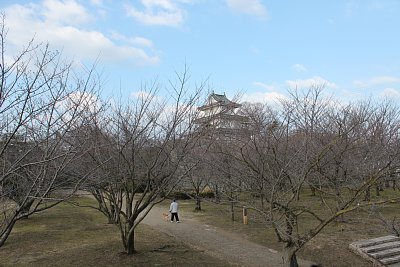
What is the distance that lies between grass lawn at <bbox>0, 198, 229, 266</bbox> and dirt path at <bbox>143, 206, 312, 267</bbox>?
53 cm

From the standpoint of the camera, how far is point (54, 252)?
1051cm

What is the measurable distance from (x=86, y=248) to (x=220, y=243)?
411cm

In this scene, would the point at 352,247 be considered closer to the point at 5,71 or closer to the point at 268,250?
the point at 268,250

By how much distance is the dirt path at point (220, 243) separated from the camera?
976cm

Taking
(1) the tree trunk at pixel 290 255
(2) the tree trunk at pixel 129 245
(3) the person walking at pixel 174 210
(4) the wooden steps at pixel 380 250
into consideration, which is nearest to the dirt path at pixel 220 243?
(3) the person walking at pixel 174 210

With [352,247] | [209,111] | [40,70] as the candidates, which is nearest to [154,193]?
[209,111]

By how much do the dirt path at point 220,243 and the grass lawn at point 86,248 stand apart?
53 centimetres

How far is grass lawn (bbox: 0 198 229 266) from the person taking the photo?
9383 mm

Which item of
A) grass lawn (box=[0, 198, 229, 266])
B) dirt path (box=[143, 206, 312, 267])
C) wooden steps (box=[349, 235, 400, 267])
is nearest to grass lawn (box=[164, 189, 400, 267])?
wooden steps (box=[349, 235, 400, 267])

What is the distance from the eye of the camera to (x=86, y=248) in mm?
10773

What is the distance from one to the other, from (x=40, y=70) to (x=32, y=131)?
1.39m

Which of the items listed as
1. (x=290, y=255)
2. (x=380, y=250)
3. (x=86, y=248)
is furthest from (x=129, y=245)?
(x=380, y=250)

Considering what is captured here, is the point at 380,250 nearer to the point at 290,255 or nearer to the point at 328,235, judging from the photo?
the point at 328,235

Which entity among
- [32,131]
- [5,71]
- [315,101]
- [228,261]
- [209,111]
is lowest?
[228,261]
